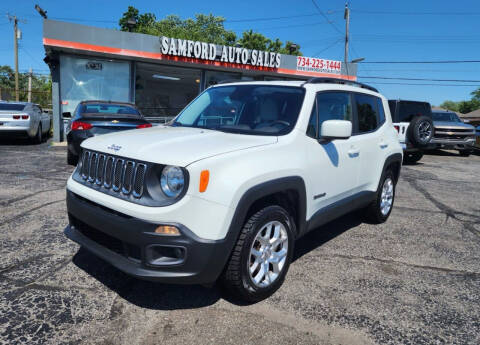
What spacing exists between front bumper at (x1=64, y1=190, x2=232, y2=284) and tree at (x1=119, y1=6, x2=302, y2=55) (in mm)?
48227

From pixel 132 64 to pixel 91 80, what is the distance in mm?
1913

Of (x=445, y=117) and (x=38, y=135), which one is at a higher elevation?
(x=445, y=117)

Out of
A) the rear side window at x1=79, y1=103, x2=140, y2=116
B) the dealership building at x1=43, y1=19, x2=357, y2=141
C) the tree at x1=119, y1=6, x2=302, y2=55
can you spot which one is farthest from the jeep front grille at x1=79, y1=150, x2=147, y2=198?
the tree at x1=119, y1=6, x2=302, y2=55

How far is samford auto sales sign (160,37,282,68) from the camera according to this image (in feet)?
51.2

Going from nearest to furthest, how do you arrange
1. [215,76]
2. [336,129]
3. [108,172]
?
[108,172]
[336,129]
[215,76]

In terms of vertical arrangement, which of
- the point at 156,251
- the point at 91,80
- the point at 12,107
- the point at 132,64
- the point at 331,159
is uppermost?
the point at 132,64

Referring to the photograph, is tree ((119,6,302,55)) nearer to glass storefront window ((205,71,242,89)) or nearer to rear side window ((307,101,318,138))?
glass storefront window ((205,71,242,89))

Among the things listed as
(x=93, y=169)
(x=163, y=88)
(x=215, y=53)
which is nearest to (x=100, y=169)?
(x=93, y=169)

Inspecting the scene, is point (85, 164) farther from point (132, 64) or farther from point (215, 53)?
point (215, 53)

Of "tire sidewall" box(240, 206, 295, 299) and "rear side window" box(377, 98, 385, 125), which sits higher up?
"rear side window" box(377, 98, 385, 125)

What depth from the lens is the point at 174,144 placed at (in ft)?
9.36

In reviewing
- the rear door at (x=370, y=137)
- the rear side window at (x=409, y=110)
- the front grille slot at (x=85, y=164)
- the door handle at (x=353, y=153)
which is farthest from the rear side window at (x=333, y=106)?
the rear side window at (x=409, y=110)

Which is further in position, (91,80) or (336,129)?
(91,80)

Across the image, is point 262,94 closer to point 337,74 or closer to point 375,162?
point 375,162
